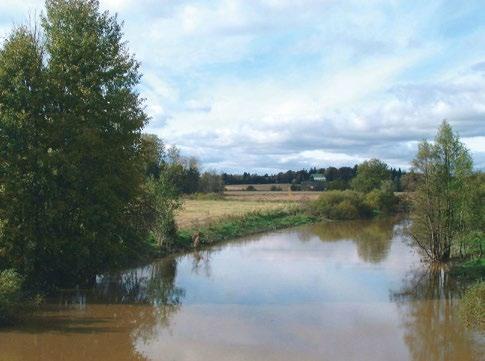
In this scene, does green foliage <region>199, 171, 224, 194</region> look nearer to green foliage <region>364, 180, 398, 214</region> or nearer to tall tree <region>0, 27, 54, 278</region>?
green foliage <region>364, 180, 398, 214</region>

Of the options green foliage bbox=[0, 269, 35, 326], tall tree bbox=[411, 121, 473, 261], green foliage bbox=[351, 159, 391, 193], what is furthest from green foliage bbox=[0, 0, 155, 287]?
green foliage bbox=[351, 159, 391, 193]

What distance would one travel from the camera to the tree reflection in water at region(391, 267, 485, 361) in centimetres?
1434

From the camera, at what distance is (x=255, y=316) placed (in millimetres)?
17469

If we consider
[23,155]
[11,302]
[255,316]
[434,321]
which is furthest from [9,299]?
[434,321]

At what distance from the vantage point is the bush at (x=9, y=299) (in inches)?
573

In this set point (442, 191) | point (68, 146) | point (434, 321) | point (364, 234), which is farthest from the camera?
point (364, 234)

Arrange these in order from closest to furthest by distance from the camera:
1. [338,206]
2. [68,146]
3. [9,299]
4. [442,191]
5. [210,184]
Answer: [9,299] < [68,146] < [442,191] < [338,206] < [210,184]

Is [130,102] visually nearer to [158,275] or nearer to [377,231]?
[158,275]

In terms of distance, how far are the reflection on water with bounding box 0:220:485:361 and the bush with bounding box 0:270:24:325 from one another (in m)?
0.45

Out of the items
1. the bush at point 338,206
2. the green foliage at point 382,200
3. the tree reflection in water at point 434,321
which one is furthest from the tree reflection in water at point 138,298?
the green foliage at point 382,200

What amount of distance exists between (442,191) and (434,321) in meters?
11.2

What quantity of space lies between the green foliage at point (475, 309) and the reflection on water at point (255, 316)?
0.42 metres

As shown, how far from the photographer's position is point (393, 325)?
16984mm

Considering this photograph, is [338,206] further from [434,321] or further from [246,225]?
[434,321]
